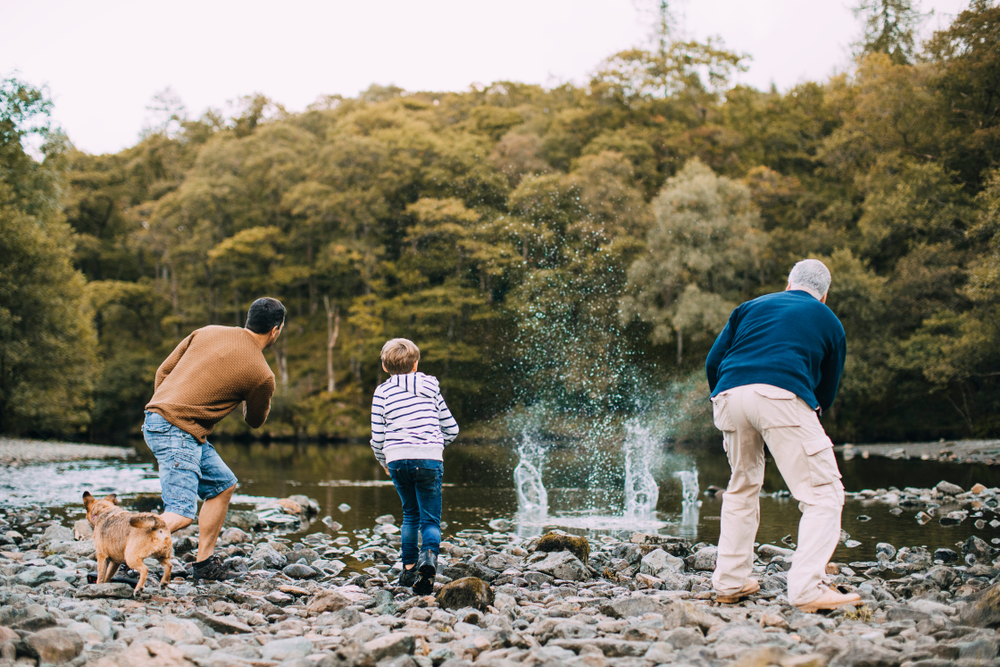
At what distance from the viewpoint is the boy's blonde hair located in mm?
5938

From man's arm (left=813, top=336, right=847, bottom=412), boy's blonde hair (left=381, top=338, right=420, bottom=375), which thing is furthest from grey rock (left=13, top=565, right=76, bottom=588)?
man's arm (left=813, top=336, right=847, bottom=412)

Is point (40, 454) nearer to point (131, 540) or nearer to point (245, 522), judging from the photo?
point (245, 522)

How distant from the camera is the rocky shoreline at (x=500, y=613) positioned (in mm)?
3717

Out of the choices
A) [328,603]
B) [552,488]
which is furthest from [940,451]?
[328,603]

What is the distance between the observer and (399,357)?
5938 millimetres

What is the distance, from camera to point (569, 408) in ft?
106

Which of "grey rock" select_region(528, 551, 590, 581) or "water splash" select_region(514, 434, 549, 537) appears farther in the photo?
"water splash" select_region(514, 434, 549, 537)

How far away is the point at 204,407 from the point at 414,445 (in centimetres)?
166

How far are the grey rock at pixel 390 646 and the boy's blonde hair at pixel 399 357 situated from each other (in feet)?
7.90

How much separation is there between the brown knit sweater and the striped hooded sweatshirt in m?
0.98

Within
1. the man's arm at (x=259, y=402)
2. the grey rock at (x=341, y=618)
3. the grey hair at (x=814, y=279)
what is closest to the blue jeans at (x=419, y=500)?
the grey rock at (x=341, y=618)

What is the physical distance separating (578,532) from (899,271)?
27.6 meters

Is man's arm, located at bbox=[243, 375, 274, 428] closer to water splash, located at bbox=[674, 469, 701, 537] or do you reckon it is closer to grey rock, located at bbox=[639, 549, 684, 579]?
grey rock, located at bbox=[639, 549, 684, 579]

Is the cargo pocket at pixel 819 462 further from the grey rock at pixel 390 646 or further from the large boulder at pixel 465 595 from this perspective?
the grey rock at pixel 390 646
